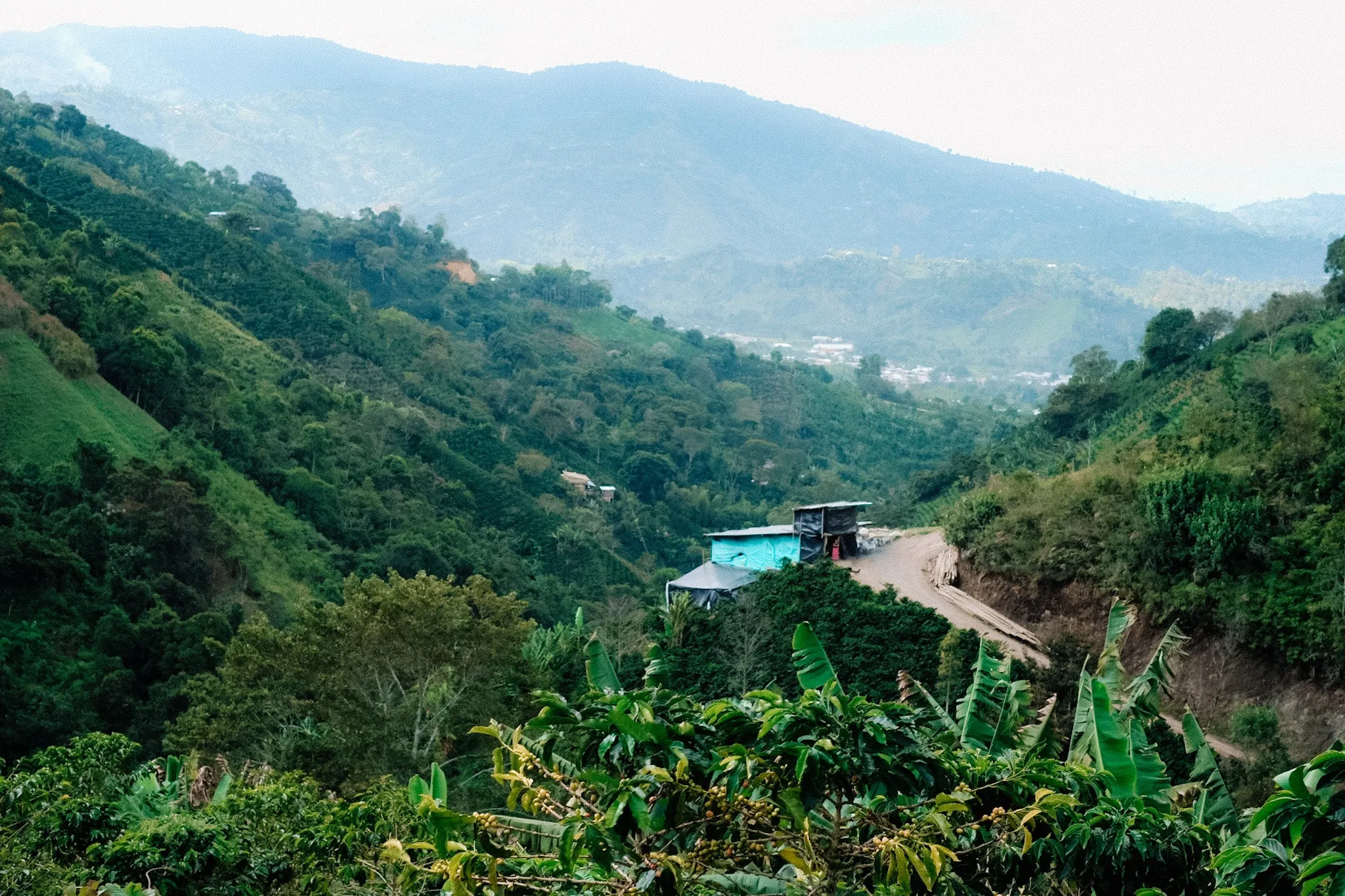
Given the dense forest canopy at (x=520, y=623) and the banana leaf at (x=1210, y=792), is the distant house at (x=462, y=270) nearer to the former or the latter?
the dense forest canopy at (x=520, y=623)

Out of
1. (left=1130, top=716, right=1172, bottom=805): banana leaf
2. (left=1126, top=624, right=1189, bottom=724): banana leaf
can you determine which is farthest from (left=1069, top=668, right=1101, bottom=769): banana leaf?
(left=1126, top=624, right=1189, bottom=724): banana leaf

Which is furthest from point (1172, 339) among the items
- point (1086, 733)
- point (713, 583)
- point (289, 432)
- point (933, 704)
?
point (933, 704)

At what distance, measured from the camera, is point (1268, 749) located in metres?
12.7

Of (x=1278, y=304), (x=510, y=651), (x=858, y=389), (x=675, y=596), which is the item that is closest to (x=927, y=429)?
(x=858, y=389)

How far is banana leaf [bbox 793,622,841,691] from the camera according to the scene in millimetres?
6586

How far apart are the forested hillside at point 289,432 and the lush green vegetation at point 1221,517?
8.54 meters

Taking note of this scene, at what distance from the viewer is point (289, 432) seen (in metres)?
32.9

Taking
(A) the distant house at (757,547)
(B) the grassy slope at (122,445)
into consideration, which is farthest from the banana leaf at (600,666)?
(B) the grassy slope at (122,445)

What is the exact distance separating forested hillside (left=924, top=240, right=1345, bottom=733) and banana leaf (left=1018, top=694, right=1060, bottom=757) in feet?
23.8

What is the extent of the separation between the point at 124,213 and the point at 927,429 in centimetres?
4582

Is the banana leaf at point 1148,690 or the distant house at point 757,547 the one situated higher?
the banana leaf at point 1148,690

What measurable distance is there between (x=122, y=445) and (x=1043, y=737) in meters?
22.4

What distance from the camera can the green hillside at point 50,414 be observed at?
2359 cm

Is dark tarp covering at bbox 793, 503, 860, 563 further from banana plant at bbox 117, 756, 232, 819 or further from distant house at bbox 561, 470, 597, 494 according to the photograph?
distant house at bbox 561, 470, 597, 494
